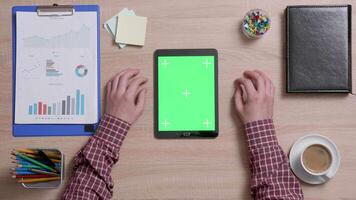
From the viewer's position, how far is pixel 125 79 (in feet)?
2.89

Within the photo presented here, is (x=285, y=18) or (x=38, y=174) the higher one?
(x=285, y=18)

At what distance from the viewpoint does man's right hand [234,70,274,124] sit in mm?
854

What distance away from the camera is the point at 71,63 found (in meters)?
0.90

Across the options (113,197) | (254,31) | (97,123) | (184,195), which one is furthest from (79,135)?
(254,31)

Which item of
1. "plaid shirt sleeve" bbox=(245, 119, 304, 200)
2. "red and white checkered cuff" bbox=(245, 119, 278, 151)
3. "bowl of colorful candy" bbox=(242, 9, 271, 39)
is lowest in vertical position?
"plaid shirt sleeve" bbox=(245, 119, 304, 200)

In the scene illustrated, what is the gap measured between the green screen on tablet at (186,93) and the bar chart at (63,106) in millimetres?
198

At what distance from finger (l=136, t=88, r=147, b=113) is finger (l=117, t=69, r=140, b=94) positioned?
39 mm

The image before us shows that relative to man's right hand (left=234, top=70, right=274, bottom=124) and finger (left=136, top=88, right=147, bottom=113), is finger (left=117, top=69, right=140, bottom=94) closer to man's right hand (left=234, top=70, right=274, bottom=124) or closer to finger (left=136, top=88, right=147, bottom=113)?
finger (left=136, top=88, right=147, bottom=113)

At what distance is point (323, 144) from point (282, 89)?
0.52 ft

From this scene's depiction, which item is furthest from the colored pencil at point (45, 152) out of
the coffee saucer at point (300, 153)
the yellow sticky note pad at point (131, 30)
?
the coffee saucer at point (300, 153)

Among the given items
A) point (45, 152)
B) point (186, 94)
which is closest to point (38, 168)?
point (45, 152)

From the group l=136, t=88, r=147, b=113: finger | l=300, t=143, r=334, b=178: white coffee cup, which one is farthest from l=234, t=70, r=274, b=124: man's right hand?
l=136, t=88, r=147, b=113: finger

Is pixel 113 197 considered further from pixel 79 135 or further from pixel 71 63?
pixel 71 63

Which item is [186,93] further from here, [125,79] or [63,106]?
[63,106]
